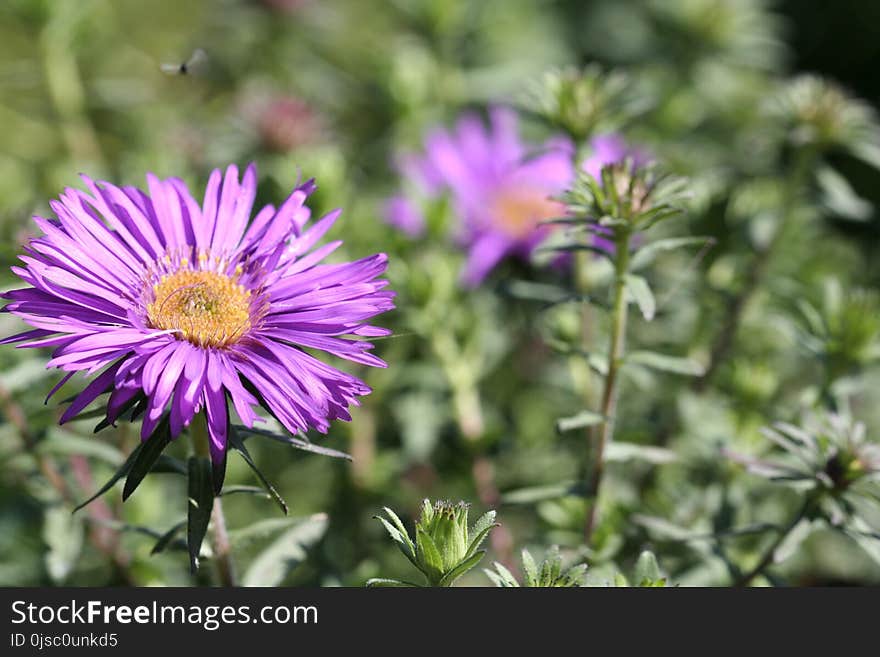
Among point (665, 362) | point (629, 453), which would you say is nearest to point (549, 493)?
point (629, 453)

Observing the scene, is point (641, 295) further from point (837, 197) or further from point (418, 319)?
point (837, 197)

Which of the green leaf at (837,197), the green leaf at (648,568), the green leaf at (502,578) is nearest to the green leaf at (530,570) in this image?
the green leaf at (502,578)

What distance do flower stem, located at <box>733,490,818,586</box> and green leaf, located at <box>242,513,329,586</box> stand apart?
1.81ft

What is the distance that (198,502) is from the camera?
0.98 m

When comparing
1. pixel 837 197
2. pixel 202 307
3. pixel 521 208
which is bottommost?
pixel 202 307

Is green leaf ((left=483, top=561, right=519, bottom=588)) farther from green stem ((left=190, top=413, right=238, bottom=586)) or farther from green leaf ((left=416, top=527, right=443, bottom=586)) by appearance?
green stem ((left=190, top=413, right=238, bottom=586))

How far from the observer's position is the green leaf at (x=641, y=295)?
3.53 ft

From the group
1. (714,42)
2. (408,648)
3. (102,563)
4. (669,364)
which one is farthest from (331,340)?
(714,42)

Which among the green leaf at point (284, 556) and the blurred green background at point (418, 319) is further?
the blurred green background at point (418, 319)

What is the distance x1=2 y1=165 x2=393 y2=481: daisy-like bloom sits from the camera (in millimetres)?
902

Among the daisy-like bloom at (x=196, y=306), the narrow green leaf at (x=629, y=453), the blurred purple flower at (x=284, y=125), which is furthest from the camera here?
the blurred purple flower at (x=284, y=125)

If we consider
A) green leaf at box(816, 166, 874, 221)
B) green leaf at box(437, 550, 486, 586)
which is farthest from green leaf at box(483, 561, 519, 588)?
green leaf at box(816, 166, 874, 221)

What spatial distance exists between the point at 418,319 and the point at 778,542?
0.67 metres

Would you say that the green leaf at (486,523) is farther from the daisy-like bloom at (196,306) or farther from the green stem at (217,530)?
the green stem at (217,530)
